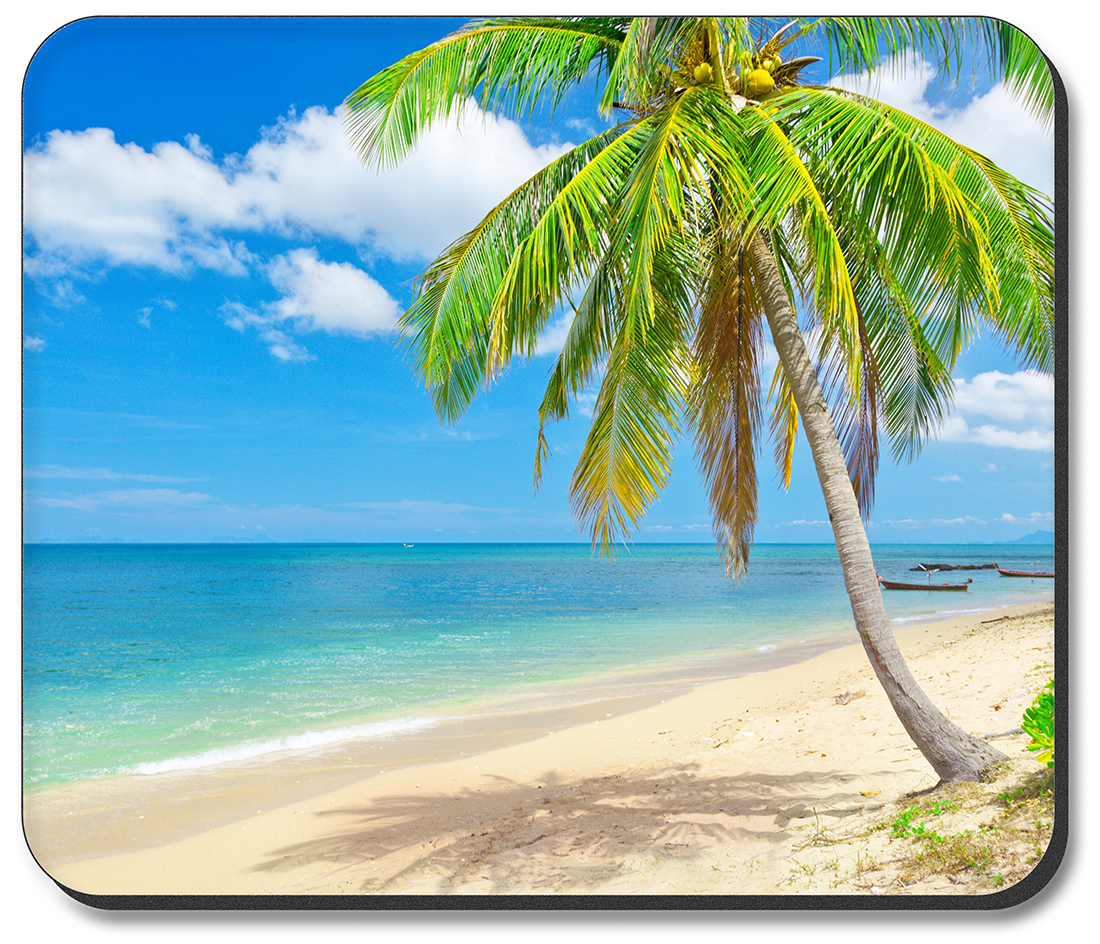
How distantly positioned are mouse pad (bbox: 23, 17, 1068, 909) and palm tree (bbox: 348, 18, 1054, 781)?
0.02 meters

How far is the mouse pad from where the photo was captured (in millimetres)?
2496

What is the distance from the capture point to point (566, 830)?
127 inches

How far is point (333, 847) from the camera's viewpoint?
3.36 m

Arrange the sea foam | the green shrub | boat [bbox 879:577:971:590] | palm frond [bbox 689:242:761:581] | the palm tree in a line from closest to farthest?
the palm tree → the green shrub → palm frond [bbox 689:242:761:581] → the sea foam → boat [bbox 879:577:971:590]

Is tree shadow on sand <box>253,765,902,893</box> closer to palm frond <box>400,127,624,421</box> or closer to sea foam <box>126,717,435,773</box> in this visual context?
sea foam <box>126,717,435,773</box>

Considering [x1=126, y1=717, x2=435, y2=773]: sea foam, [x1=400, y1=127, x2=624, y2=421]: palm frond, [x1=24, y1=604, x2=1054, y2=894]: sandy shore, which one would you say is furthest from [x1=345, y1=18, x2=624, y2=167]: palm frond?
[x1=126, y1=717, x2=435, y2=773]: sea foam

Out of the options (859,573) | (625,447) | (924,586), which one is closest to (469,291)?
(625,447)

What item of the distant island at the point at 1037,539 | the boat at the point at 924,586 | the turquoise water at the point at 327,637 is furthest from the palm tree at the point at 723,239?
the boat at the point at 924,586

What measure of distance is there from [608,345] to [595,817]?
97.0 inches

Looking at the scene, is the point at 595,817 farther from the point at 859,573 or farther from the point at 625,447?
the point at 625,447

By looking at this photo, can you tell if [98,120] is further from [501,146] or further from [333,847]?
[333,847]

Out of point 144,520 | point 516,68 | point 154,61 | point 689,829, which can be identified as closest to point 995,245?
point 516,68

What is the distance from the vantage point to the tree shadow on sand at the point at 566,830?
9.01ft
